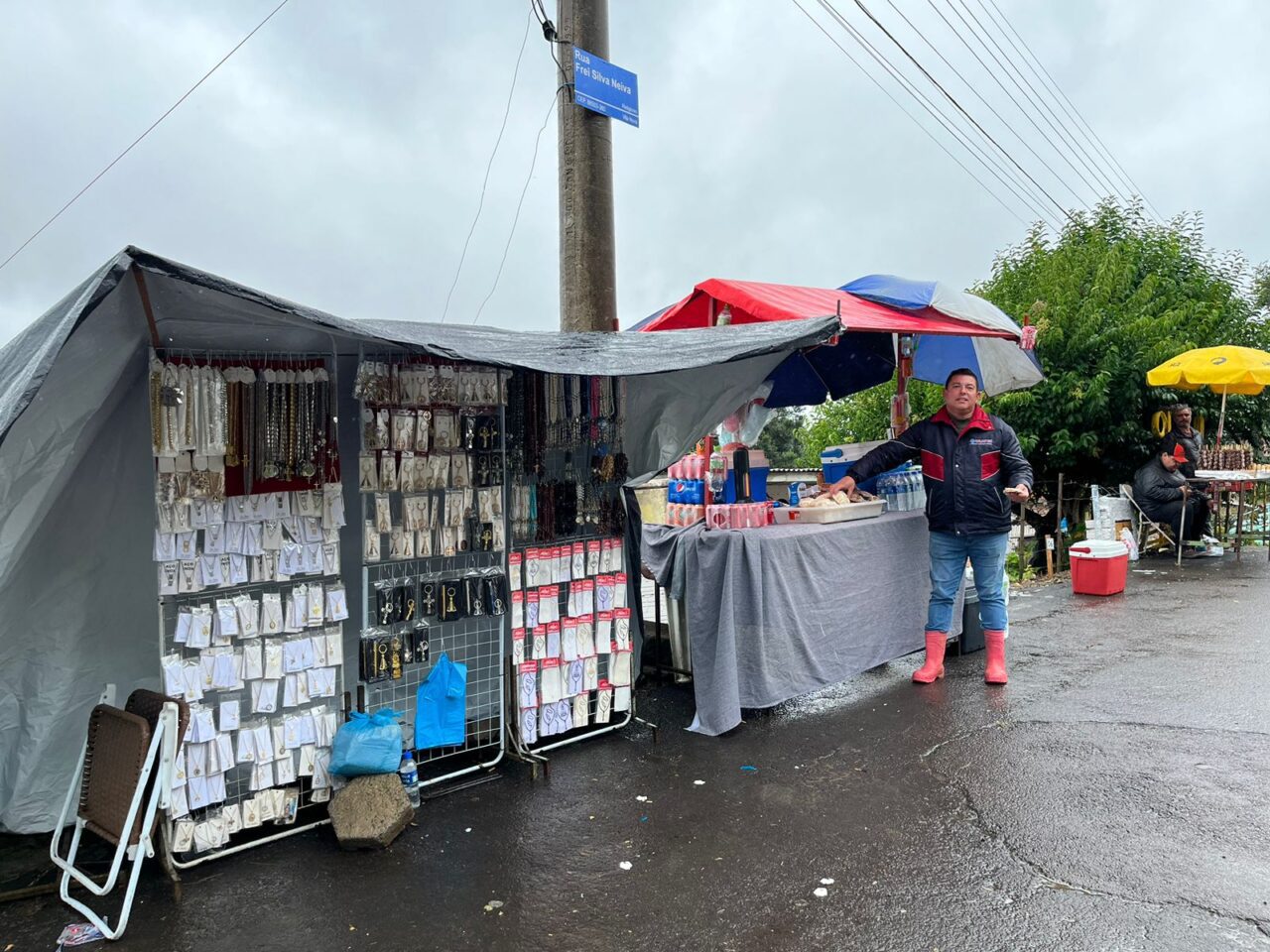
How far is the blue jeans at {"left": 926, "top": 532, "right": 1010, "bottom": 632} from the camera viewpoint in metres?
5.54

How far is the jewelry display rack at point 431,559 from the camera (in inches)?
156

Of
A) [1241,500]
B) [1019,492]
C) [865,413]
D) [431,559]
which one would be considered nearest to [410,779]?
[431,559]

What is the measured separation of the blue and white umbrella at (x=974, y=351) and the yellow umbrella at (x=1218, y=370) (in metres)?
3.38

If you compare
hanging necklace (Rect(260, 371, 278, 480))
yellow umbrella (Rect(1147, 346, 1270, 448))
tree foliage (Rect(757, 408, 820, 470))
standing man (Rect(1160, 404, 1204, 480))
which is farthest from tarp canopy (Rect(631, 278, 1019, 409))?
tree foliage (Rect(757, 408, 820, 470))

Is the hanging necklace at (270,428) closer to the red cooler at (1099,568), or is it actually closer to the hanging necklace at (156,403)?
the hanging necklace at (156,403)

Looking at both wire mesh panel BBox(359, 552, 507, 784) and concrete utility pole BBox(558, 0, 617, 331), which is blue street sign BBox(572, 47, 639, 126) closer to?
concrete utility pole BBox(558, 0, 617, 331)

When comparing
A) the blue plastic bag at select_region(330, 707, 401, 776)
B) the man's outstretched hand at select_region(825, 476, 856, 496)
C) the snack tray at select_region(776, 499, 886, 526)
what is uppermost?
the man's outstretched hand at select_region(825, 476, 856, 496)

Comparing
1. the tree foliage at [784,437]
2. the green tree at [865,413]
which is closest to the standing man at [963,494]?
the green tree at [865,413]

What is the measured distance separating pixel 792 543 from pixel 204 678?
10.6 ft

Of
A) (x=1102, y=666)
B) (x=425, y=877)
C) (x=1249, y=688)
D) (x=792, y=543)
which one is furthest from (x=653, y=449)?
(x=1249, y=688)

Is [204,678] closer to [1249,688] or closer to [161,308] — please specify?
[161,308]

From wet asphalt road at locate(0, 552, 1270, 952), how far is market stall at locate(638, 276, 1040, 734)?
368 millimetres

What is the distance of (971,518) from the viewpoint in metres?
5.44

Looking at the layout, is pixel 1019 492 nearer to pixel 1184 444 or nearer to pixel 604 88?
pixel 604 88
